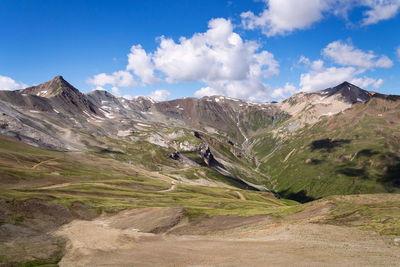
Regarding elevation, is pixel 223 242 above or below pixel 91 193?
below

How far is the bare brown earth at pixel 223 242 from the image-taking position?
4888cm

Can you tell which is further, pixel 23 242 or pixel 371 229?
pixel 23 242

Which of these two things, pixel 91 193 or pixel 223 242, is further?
pixel 91 193

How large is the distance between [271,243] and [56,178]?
129080 mm

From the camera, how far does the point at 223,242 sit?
6562 centimetres

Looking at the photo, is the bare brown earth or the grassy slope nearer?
the bare brown earth

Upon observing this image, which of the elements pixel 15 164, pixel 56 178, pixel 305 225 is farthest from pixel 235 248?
pixel 15 164

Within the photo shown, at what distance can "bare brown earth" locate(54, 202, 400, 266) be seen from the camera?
4888cm

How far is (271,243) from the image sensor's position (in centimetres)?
6000

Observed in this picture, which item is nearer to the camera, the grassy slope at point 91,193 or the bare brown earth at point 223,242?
the bare brown earth at point 223,242

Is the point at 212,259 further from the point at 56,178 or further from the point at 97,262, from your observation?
the point at 56,178

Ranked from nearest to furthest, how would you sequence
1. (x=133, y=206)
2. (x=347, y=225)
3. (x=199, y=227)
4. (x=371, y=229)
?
1. (x=371, y=229)
2. (x=347, y=225)
3. (x=199, y=227)
4. (x=133, y=206)

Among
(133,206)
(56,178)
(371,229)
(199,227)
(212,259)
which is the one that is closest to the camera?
(212,259)

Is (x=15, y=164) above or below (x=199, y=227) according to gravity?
above
